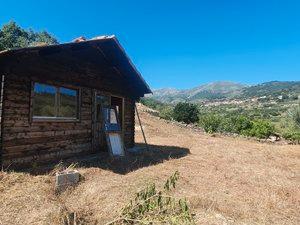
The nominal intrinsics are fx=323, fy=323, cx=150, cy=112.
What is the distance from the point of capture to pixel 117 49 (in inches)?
583

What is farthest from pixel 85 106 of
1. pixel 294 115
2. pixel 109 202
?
pixel 294 115

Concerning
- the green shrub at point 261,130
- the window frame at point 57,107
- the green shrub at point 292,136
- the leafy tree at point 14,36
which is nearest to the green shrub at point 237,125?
the green shrub at point 261,130

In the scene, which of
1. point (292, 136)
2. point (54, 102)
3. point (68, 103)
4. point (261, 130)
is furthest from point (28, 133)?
point (261, 130)

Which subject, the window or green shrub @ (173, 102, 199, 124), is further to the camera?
green shrub @ (173, 102, 199, 124)

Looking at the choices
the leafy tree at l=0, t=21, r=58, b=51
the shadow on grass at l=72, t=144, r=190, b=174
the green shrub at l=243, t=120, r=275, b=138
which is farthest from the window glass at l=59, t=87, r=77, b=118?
the leafy tree at l=0, t=21, r=58, b=51

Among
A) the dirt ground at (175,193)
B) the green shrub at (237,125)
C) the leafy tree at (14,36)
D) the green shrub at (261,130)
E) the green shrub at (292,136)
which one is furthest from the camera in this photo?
the leafy tree at (14,36)

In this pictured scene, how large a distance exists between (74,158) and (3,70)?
456 centimetres

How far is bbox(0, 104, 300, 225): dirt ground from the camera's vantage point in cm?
795

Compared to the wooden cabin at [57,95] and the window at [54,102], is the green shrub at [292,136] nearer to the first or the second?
the wooden cabin at [57,95]

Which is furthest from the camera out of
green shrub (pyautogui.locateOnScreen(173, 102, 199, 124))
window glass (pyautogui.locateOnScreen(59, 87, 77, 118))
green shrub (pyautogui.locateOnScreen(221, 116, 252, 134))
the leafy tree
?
the leafy tree

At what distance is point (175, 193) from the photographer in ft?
32.2

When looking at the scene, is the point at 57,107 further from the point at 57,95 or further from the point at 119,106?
the point at 119,106

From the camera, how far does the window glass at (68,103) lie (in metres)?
12.5

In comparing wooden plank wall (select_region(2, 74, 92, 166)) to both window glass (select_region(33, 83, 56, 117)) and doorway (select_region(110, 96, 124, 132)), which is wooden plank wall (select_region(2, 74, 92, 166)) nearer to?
window glass (select_region(33, 83, 56, 117))
